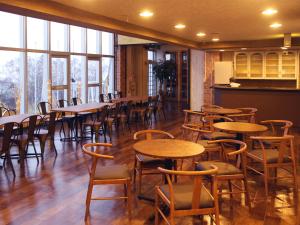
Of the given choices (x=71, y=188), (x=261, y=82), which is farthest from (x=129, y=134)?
(x=261, y=82)

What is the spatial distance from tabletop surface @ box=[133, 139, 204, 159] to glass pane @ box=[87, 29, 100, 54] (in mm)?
8311

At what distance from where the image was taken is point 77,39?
35.5 feet

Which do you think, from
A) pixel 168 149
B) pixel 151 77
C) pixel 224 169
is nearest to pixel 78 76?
pixel 151 77

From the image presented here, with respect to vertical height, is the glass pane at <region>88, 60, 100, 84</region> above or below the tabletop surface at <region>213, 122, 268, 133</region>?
above

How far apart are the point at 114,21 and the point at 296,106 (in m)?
5.38

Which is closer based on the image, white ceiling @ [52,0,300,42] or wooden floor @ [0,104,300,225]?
wooden floor @ [0,104,300,225]

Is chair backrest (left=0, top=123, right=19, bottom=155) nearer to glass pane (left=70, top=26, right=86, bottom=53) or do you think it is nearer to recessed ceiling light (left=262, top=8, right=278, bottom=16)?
recessed ceiling light (left=262, top=8, right=278, bottom=16)

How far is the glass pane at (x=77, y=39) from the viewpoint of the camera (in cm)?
1054

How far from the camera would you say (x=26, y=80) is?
28.8 feet

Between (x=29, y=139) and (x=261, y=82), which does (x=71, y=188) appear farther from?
(x=261, y=82)

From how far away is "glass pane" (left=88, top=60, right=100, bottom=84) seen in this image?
11.5m

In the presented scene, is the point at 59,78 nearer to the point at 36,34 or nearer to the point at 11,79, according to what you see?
the point at 36,34

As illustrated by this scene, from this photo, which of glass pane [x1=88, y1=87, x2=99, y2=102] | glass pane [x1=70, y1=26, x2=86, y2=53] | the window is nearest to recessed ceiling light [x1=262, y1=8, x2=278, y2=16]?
glass pane [x1=70, y1=26, x2=86, y2=53]

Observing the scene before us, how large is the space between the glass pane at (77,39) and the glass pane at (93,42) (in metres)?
0.34
